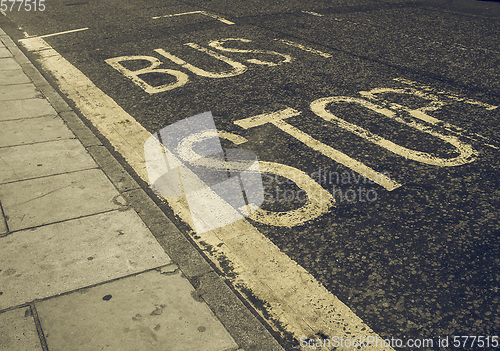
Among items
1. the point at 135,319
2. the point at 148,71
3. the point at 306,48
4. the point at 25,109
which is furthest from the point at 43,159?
the point at 306,48

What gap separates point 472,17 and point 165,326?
9.41 m

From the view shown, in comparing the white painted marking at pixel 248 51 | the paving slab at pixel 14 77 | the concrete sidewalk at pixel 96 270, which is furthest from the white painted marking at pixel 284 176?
the paving slab at pixel 14 77

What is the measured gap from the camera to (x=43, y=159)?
441cm

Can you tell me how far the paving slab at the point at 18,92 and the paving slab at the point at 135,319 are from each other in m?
3.84

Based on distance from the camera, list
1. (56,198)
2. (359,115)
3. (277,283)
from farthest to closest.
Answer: (359,115) → (56,198) → (277,283)

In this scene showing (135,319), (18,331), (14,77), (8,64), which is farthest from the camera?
(8,64)

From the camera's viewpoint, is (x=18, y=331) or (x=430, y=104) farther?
(x=430, y=104)

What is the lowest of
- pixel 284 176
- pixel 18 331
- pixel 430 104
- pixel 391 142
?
pixel 18 331

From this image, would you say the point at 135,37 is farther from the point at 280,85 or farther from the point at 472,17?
the point at 472,17

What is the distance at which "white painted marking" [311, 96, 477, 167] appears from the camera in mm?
4334

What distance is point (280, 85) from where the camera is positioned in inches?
242

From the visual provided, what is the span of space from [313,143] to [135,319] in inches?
99.5

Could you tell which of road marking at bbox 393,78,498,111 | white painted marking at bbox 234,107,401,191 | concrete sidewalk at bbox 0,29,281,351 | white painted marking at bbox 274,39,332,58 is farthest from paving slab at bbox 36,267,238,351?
white painted marking at bbox 274,39,332,58

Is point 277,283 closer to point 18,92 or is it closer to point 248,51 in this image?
point 18,92
